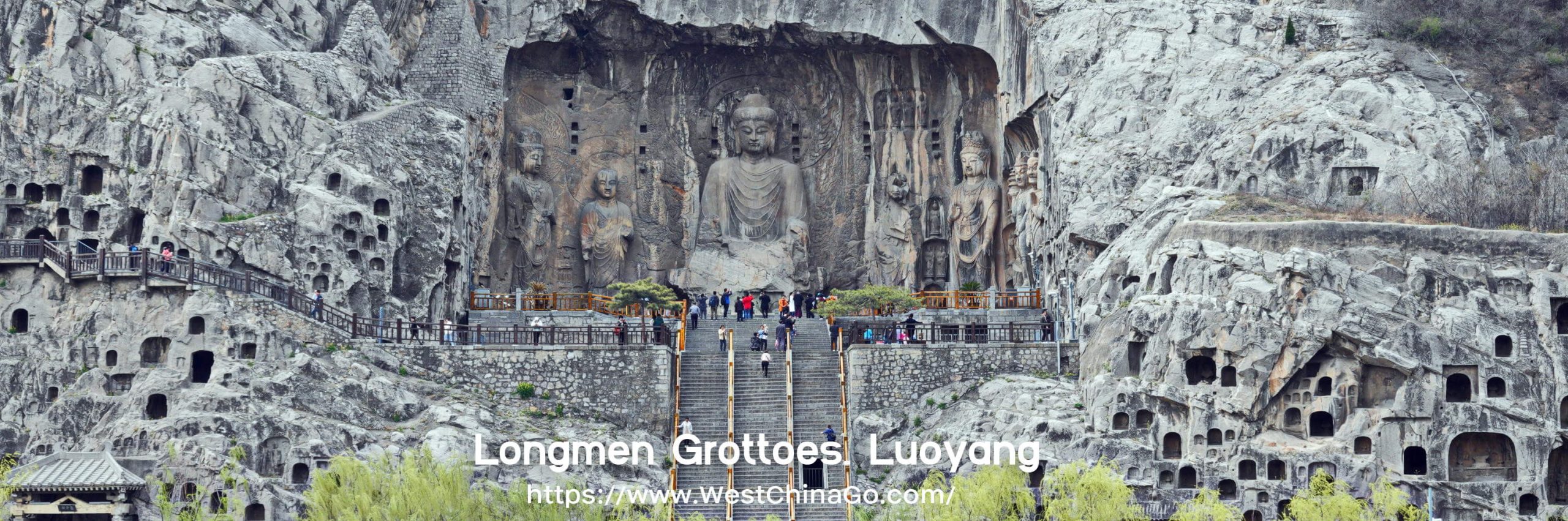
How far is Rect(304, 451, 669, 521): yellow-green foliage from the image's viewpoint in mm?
50000

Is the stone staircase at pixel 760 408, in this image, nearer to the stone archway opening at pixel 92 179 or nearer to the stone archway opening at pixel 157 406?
the stone archway opening at pixel 157 406

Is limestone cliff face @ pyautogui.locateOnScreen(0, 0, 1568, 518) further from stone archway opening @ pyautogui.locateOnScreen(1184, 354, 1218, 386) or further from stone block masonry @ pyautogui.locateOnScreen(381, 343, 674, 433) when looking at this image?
stone block masonry @ pyautogui.locateOnScreen(381, 343, 674, 433)

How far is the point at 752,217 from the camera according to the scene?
2945 inches

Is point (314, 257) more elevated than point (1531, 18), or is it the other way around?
point (1531, 18)

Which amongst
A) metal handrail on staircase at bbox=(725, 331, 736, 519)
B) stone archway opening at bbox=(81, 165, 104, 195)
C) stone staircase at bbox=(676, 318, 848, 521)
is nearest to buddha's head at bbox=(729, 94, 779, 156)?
metal handrail on staircase at bbox=(725, 331, 736, 519)

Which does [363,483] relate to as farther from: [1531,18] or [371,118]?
[1531,18]

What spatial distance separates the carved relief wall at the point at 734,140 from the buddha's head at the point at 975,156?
261 millimetres

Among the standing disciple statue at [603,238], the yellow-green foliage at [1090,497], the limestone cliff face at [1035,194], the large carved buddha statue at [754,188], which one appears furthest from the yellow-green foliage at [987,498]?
the standing disciple statue at [603,238]

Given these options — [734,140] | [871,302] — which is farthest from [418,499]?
[734,140]

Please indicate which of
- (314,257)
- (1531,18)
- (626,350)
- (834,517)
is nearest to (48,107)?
(314,257)

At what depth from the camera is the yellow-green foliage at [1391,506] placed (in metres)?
53.8

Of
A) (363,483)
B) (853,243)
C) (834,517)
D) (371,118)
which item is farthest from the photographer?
(853,243)

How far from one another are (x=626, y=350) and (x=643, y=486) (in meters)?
4.79

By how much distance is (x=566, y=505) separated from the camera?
2060 inches
